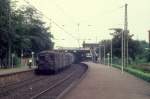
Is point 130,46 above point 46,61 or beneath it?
above

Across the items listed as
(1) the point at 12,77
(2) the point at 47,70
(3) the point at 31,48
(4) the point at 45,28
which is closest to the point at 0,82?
(1) the point at 12,77

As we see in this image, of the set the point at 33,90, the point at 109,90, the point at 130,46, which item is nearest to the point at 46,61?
the point at 33,90

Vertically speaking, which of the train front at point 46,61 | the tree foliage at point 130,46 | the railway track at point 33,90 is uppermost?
the tree foliage at point 130,46

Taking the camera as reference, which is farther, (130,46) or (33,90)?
(130,46)

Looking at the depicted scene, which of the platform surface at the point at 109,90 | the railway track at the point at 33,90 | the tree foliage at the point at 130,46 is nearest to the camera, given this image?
the platform surface at the point at 109,90

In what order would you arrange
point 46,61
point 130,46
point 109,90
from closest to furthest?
point 109,90 → point 46,61 → point 130,46

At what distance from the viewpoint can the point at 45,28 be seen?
102m

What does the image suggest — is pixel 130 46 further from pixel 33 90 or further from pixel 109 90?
pixel 109 90

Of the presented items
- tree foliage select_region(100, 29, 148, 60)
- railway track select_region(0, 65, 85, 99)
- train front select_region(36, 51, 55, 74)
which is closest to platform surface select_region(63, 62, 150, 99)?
railway track select_region(0, 65, 85, 99)

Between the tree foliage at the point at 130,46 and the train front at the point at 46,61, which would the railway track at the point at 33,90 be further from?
the tree foliage at the point at 130,46

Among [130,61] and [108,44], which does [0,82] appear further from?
[108,44]

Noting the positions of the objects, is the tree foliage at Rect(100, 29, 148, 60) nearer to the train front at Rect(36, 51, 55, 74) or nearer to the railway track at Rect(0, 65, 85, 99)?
the train front at Rect(36, 51, 55, 74)

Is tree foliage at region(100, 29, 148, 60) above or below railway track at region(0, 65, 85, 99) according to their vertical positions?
above

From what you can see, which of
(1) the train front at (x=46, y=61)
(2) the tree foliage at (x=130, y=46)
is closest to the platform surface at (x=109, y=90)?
(1) the train front at (x=46, y=61)
